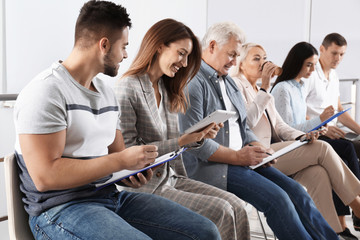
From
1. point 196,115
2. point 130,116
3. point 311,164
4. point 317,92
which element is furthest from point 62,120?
point 317,92

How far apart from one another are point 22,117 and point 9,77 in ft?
12.0

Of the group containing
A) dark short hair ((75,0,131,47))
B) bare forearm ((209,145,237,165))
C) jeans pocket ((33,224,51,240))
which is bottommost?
jeans pocket ((33,224,51,240))

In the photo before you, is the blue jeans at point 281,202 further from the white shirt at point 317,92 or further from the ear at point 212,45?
the white shirt at point 317,92

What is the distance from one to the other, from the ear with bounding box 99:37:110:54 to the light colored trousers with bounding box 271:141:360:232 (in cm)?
149

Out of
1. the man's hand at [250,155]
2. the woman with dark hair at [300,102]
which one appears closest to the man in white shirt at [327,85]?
the woman with dark hair at [300,102]

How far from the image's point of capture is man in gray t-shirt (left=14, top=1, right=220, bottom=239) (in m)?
1.20

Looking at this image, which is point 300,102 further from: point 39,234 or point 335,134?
point 39,234

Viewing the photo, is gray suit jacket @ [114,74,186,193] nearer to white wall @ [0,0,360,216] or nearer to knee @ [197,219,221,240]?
knee @ [197,219,221,240]

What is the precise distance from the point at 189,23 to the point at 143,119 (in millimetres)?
3696

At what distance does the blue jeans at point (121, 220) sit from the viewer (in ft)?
3.97

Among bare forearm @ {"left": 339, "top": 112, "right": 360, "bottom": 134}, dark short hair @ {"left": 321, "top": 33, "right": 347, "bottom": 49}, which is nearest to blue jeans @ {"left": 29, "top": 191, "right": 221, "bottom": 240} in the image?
bare forearm @ {"left": 339, "top": 112, "right": 360, "bottom": 134}

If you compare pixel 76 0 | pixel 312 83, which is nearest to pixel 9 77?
pixel 76 0

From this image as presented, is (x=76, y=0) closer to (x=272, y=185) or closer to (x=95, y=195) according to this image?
(x=272, y=185)

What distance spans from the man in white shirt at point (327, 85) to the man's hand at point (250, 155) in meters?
1.41
